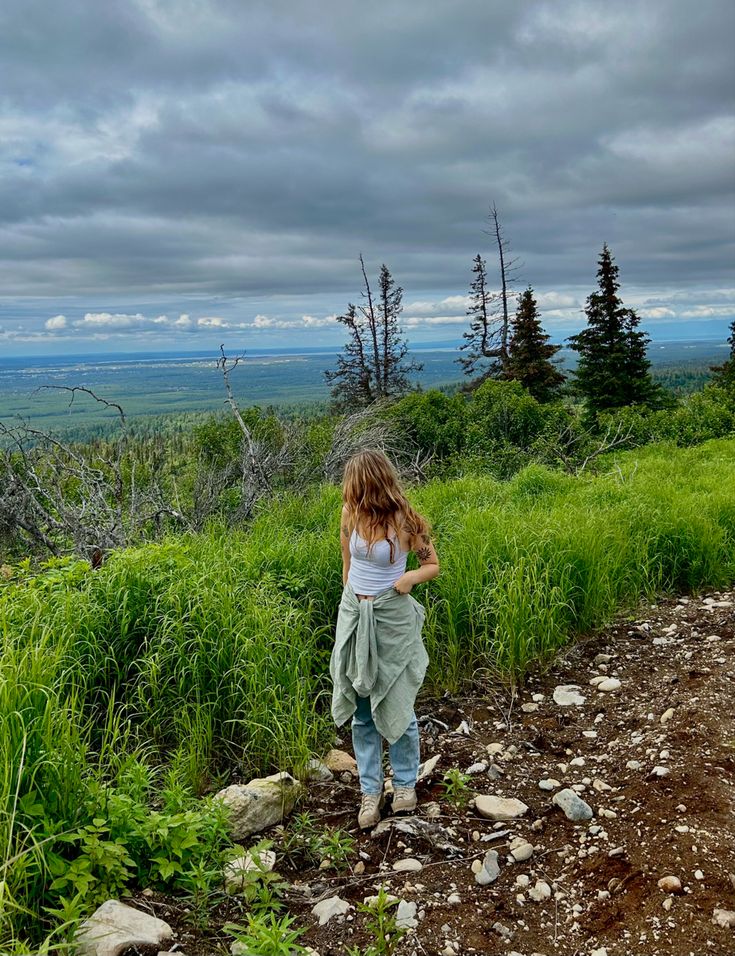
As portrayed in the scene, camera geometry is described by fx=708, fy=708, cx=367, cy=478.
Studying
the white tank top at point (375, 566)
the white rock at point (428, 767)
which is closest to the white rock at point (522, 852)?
the white rock at point (428, 767)

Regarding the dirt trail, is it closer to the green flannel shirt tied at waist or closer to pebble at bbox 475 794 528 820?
pebble at bbox 475 794 528 820

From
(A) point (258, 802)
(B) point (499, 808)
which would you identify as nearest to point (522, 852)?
(B) point (499, 808)

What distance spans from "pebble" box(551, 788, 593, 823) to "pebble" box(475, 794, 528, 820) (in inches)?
6.5

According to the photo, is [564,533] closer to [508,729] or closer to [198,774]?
[508,729]

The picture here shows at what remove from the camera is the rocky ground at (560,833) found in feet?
8.54

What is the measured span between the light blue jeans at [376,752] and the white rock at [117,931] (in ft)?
3.81

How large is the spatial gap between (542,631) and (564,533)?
3.85 ft

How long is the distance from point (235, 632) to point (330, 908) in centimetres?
187

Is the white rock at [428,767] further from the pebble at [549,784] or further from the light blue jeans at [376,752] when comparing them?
the pebble at [549,784]

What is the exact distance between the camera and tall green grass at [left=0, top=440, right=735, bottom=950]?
9.20ft

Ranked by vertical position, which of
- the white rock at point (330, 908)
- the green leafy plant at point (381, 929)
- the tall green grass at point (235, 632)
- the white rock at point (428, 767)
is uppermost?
the tall green grass at point (235, 632)

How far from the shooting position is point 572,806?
3.32 m

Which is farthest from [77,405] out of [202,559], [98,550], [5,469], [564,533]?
[564,533]

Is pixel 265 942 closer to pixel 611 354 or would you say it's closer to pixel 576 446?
pixel 576 446
